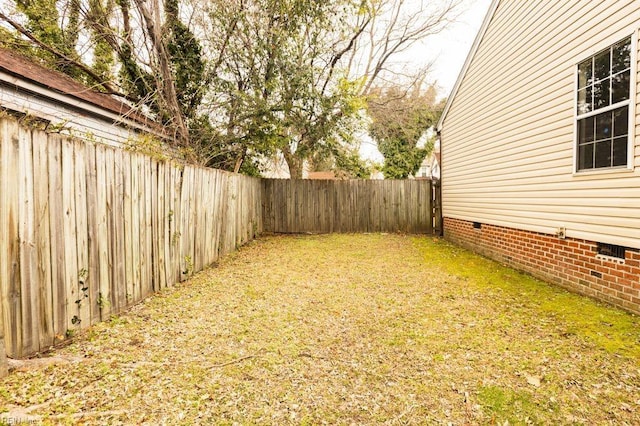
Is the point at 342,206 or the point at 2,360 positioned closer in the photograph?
the point at 2,360

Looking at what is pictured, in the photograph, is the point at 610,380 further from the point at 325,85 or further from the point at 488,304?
the point at 325,85

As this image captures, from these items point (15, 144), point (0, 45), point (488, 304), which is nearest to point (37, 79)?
point (0, 45)

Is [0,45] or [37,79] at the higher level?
[0,45]

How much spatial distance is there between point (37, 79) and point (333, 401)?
7.63 m

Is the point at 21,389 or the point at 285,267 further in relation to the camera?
the point at 285,267

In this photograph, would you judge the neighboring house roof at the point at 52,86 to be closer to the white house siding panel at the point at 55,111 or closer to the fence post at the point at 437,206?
the white house siding panel at the point at 55,111

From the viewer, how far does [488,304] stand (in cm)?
381

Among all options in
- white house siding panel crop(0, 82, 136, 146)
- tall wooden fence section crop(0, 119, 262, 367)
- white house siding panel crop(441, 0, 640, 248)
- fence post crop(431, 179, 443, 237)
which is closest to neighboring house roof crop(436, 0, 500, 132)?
white house siding panel crop(441, 0, 640, 248)

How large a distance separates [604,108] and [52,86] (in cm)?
934

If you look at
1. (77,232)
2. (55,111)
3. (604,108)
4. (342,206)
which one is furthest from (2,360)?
(342,206)

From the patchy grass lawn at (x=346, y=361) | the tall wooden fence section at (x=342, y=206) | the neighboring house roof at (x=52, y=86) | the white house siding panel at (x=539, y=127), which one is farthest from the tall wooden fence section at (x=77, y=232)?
the white house siding panel at (x=539, y=127)

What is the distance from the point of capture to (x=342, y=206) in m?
10.5

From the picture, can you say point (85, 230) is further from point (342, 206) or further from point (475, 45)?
point (475, 45)

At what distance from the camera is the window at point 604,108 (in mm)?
3551
